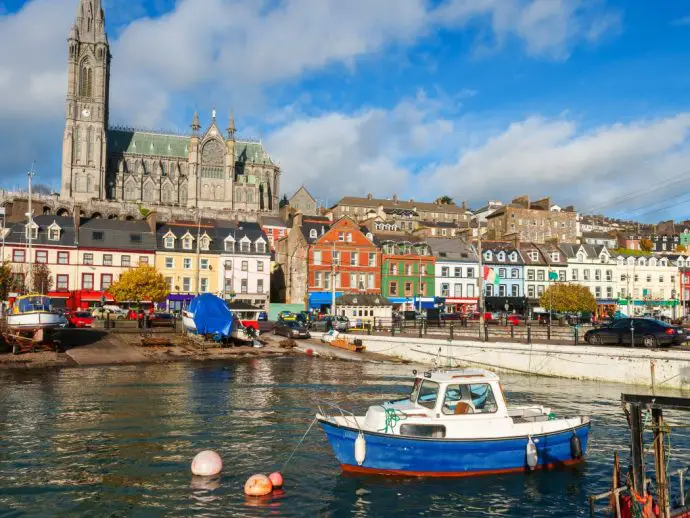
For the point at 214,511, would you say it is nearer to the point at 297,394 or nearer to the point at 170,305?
the point at 297,394

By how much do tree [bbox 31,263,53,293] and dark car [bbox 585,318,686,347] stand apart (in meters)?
54.5

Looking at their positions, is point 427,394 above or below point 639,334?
below

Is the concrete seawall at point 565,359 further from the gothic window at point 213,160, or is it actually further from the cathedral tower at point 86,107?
the cathedral tower at point 86,107

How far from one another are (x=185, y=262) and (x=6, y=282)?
23577 mm

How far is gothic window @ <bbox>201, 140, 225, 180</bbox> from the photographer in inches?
6334

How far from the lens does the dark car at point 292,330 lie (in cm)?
5416

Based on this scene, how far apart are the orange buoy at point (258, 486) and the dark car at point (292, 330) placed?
37.6 meters

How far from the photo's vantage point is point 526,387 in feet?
110

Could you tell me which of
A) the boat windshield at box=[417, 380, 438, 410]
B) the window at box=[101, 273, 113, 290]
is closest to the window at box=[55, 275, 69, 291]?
the window at box=[101, 273, 113, 290]

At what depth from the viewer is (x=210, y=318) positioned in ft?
161

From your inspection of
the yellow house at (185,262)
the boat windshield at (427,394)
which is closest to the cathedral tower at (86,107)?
the yellow house at (185,262)

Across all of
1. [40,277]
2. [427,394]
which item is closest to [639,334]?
[427,394]

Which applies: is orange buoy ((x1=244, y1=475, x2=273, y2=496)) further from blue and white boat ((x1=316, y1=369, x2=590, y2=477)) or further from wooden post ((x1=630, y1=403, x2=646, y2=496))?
wooden post ((x1=630, y1=403, x2=646, y2=496))

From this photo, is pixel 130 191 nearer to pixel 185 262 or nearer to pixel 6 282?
pixel 185 262
